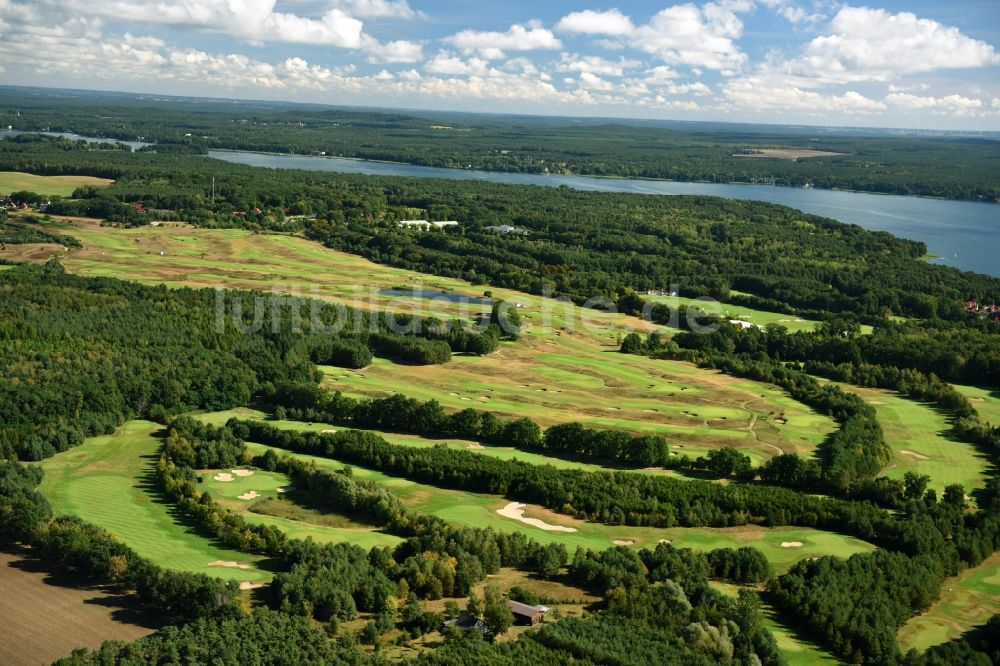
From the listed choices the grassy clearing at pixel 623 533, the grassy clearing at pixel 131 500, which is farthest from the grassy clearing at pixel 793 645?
the grassy clearing at pixel 131 500

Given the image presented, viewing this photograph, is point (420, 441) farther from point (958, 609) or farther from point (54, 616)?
point (958, 609)

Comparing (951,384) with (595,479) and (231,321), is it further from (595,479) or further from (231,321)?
(231,321)

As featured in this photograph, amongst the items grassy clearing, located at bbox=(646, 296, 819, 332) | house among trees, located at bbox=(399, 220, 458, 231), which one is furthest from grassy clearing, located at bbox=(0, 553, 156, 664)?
house among trees, located at bbox=(399, 220, 458, 231)

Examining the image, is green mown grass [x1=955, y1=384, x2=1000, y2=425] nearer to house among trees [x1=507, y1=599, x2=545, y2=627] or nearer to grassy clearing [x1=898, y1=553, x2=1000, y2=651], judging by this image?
grassy clearing [x1=898, y1=553, x2=1000, y2=651]

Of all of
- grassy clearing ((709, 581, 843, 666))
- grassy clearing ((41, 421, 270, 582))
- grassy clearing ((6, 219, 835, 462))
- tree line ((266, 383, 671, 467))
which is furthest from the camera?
grassy clearing ((6, 219, 835, 462))

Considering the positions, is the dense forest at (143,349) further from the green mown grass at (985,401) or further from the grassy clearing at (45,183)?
the grassy clearing at (45,183)

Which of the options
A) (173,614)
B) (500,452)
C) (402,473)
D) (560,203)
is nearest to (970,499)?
(500,452)

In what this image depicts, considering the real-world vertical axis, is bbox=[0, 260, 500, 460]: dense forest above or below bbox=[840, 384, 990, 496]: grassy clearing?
above

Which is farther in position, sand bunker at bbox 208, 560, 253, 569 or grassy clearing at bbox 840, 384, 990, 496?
grassy clearing at bbox 840, 384, 990, 496
